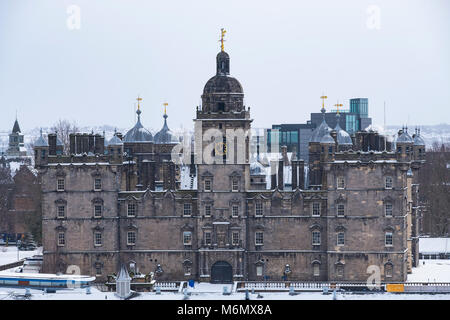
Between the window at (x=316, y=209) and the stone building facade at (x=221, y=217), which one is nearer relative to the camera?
the stone building facade at (x=221, y=217)

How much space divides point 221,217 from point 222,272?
212 inches

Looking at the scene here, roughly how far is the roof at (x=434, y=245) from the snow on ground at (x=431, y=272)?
4.82 meters

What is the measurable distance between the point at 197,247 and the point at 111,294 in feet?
56.5

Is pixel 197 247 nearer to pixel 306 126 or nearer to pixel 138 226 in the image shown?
pixel 138 226

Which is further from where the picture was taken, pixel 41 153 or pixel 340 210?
pixel 41 153

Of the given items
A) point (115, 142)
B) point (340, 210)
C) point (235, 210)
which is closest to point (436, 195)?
point (340, 210)

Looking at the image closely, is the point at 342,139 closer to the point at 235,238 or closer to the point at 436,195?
the point at 235,238

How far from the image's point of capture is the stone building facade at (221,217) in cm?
10938

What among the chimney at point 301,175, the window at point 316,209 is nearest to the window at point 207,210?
the chimney at point 301,175

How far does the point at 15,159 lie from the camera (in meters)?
195

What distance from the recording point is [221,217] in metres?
111

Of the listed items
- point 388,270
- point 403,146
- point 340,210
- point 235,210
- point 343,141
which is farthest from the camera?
point 343,141

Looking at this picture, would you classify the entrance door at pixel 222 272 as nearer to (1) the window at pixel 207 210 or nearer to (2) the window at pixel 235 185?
(1) the window at pixel 207 210

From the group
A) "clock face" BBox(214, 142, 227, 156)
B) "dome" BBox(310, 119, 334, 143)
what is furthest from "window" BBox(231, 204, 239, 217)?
"dome" BBox(310, 119, 334, 143)
